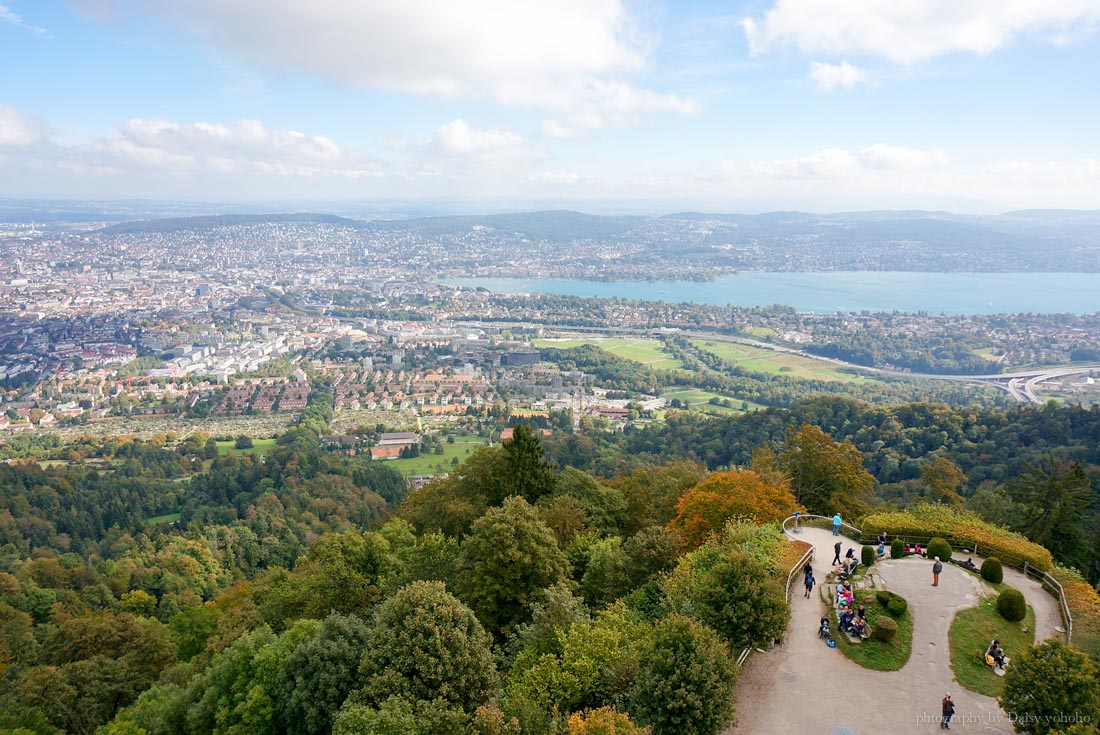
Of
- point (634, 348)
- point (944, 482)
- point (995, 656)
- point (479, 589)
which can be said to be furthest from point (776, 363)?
point (995, 656)

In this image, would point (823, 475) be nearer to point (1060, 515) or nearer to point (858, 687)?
point (1060, 515)

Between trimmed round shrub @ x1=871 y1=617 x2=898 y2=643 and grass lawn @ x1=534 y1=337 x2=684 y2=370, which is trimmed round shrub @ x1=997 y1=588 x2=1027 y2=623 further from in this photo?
grass lawn @ x1=534 y1=337 x2=684 y2=370

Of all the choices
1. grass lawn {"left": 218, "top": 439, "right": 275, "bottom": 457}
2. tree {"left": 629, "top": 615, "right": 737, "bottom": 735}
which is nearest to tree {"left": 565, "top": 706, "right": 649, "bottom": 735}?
tree {"left": 629, "top": 615, "right": 737, "bottom": 735}

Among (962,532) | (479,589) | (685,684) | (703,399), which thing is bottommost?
(703,399)

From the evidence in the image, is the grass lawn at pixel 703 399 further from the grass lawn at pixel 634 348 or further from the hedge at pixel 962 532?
the hedge at pixel 962 532

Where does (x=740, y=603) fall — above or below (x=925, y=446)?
above

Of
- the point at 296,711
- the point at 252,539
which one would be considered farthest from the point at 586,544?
the point at 252,539

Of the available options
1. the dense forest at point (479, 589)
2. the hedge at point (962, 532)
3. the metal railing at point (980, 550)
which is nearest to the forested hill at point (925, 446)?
the dense forest at point (479, 589)
